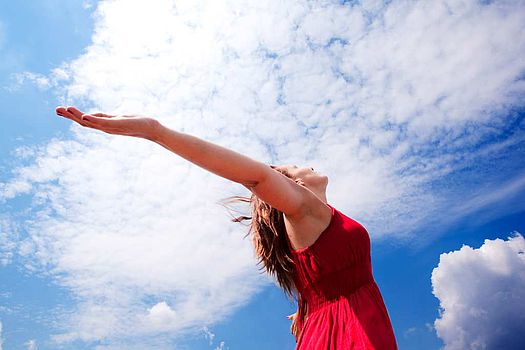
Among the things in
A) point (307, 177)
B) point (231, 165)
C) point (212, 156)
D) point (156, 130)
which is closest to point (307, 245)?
point (307, 177)

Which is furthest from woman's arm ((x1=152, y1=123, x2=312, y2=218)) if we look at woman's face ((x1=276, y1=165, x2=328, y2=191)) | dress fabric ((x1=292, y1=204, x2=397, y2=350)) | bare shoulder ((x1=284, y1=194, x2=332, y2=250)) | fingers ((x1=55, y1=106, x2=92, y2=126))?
woman's face ((x1=276, y1=165, x2=328, y2=191))

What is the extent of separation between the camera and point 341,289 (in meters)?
4.10

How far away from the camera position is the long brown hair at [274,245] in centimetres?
454

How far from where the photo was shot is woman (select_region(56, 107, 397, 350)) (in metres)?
3.10

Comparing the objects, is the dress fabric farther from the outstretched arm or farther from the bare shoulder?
the outstretched arm

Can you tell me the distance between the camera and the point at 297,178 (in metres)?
4.80

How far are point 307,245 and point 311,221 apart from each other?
0.87 ft

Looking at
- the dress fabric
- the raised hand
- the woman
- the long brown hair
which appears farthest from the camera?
Result: the long brown hair

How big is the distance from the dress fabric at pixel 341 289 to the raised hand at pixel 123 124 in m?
1.84

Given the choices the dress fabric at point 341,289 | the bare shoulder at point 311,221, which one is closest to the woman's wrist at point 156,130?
the bare shoulder at point 311,221

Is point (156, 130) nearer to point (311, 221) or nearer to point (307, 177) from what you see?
point (311, 221)

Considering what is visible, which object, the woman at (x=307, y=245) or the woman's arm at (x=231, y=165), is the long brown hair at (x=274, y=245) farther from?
the woman's arm at (x=231, y=165)

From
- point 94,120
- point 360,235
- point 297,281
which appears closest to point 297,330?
point 297,281

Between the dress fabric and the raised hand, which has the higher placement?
the raised hand
